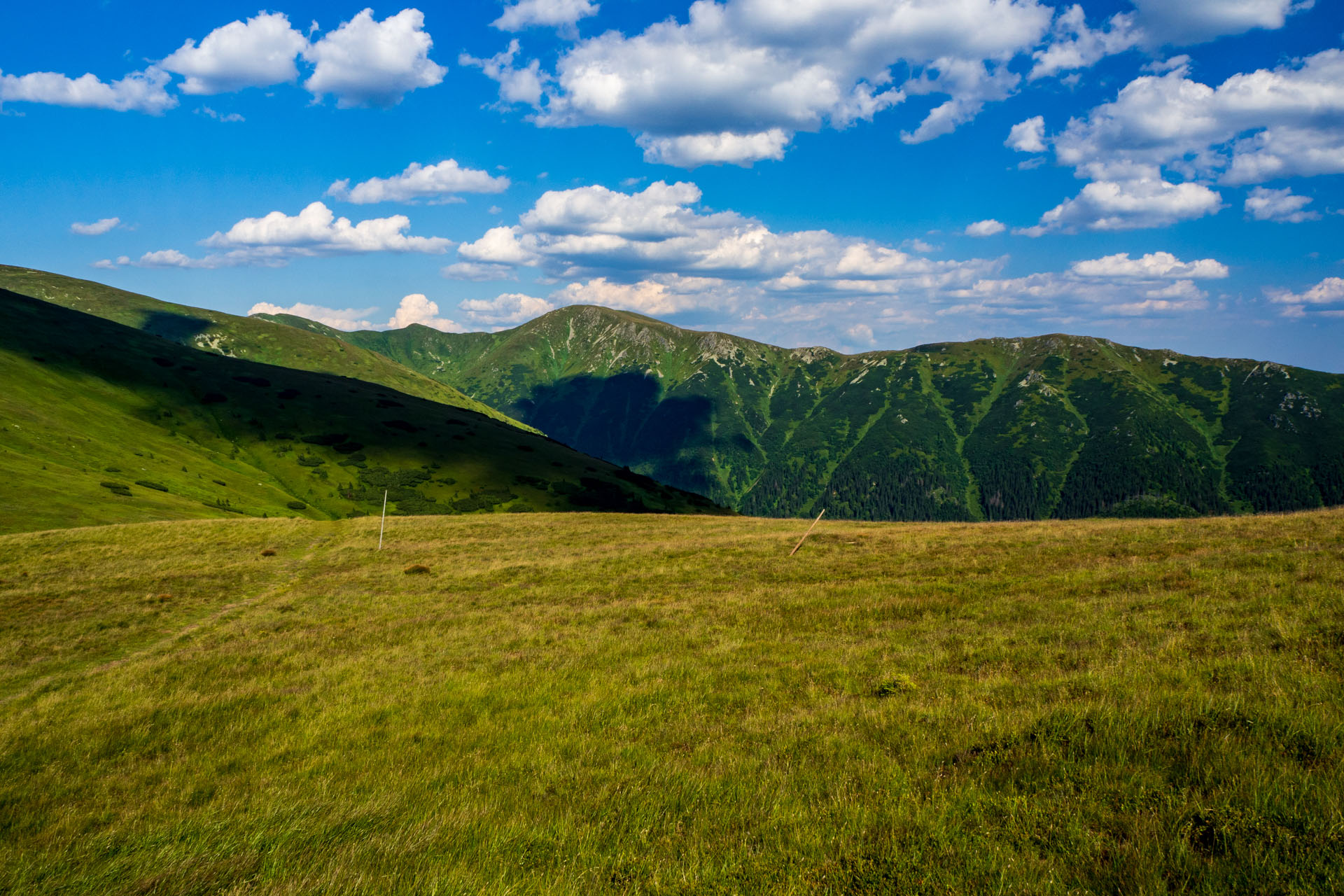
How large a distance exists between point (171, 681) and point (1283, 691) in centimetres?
2430

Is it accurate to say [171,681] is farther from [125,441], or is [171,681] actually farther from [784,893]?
[125,441]

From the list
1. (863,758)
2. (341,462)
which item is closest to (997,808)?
(863,758)

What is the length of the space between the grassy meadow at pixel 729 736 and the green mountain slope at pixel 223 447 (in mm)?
56260

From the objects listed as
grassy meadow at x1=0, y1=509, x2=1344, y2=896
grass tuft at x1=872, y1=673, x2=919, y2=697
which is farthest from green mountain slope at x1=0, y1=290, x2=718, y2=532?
grass tuft at x1=872, y1=673, x2=919, y2=697

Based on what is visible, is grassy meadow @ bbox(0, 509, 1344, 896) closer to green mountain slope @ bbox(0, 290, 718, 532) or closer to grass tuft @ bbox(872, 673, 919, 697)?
grass tuft @ bbox(872, 673, 919, 697)

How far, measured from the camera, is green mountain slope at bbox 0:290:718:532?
7212 cm

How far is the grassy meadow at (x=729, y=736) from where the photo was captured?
5957 mm

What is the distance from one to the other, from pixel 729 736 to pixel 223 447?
14164 cm

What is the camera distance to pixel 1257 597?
1433 centimetres

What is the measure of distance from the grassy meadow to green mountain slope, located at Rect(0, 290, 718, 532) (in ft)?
185

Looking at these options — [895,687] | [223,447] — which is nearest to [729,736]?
[895,687]

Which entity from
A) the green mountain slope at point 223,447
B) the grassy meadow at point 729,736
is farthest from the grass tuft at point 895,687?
the green mountain slope at point 223,447

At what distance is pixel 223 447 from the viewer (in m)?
119

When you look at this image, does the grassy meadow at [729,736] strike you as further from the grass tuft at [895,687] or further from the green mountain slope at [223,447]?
the green mountain slope at [223,447]
